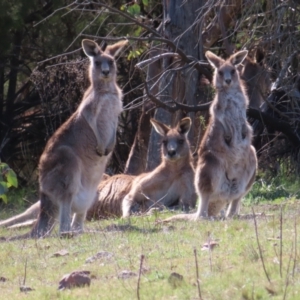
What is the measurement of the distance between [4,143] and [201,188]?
733cm

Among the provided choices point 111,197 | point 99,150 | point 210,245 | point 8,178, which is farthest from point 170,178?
point 210,245

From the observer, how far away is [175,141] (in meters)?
11.5

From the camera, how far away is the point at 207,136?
9.76 metres

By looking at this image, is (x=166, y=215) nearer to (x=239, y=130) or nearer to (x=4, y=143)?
(x=239, y=130)

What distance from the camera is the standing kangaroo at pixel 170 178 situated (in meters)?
11.6

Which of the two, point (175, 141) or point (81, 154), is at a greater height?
point (81, 154)

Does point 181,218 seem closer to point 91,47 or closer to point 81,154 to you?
point 81,154

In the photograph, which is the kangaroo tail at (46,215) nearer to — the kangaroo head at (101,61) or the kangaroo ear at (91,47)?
the kangaroo head at (101,61)

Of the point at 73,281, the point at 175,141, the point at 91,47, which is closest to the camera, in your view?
the point at 73,281

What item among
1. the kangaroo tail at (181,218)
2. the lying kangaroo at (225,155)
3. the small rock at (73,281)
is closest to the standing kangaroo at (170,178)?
the lying kangaroo at (225,155)

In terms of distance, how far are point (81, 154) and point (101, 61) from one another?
1177 millimetres

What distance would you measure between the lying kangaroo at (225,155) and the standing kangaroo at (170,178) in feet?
5.51

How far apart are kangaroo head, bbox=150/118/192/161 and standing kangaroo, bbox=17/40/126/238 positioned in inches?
68.5

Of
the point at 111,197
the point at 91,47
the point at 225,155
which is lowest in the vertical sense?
the point at 111,197
